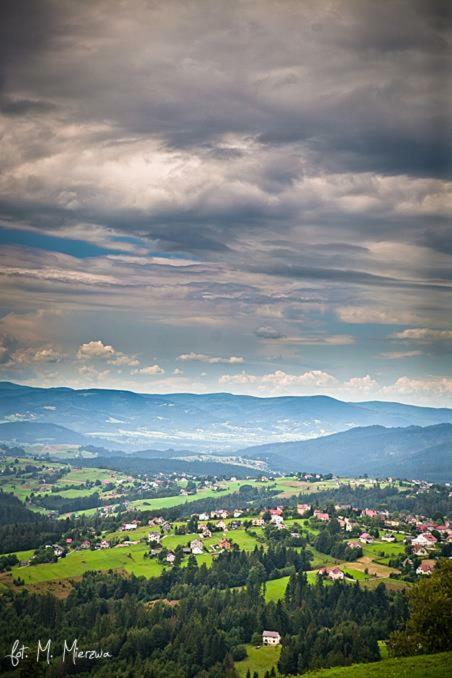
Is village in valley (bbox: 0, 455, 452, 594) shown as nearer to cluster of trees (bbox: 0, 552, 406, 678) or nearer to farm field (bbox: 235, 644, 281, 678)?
cluster of trees (bbox: 0, 552, 406, 678)

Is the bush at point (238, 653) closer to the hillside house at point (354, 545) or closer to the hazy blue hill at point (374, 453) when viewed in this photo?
the hillside house at point (354, 545)

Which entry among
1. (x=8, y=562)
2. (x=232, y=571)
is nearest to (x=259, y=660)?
(x=232, y=571)

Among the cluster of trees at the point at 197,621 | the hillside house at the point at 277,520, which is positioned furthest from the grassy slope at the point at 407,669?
the hillside house at the point at 277,520

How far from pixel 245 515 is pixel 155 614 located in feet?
89.5

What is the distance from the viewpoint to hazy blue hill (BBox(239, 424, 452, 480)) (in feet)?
408

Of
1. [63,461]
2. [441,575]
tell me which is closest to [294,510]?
[441,575]

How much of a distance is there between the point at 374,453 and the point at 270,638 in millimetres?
136720

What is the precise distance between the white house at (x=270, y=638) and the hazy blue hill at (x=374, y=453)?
90463mm

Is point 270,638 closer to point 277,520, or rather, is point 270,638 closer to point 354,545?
point 354,545

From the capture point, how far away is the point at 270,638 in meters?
24.7

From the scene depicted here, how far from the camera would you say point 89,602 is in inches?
1148

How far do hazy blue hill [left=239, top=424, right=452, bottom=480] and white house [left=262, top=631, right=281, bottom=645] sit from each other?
90.5 meters

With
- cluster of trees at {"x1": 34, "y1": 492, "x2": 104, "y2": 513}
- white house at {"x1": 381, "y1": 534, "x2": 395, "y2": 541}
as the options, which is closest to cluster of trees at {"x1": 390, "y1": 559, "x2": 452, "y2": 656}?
white house at {"x1": 381, "y1": 534, "x2": 395, "y2": 541}

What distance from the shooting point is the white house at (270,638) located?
24625 millimetres
